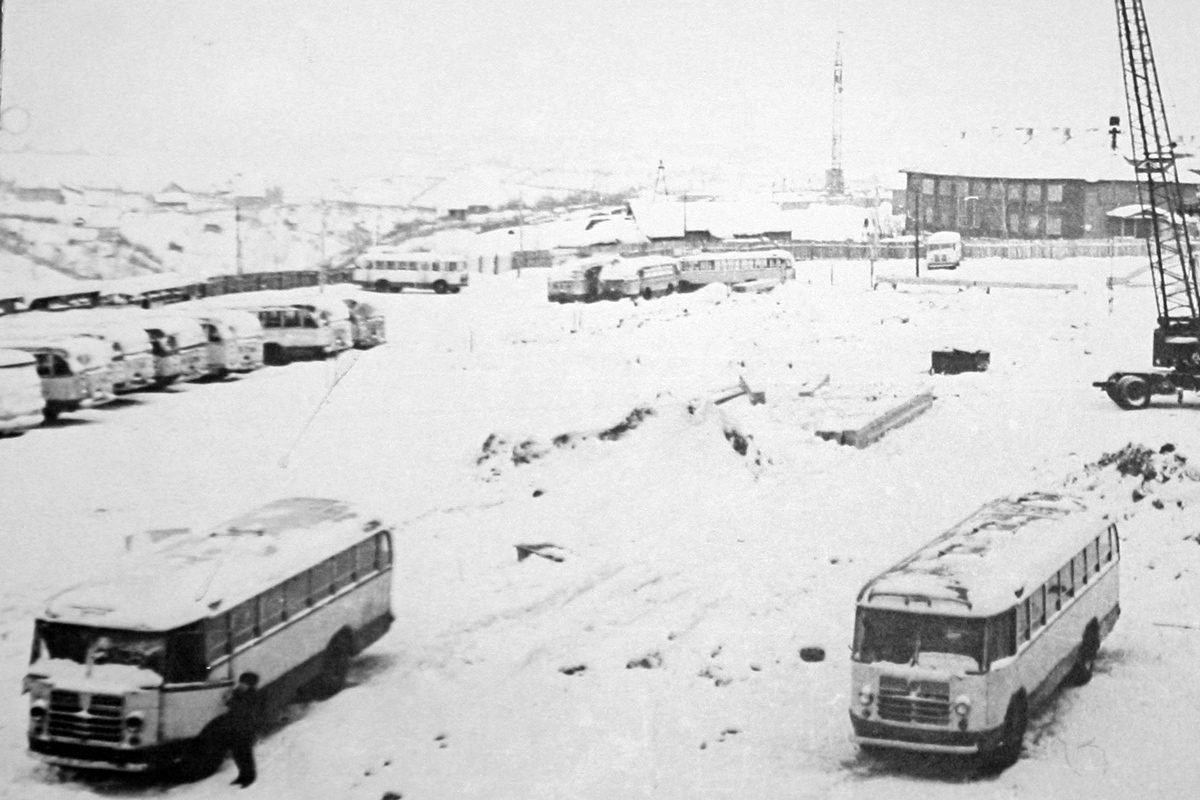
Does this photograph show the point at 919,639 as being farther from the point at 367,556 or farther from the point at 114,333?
the point at 114,333

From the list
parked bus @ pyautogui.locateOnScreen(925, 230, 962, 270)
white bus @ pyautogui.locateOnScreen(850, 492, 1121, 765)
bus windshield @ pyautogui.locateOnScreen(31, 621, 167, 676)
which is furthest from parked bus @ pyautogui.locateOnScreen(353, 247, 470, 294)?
parked bus @ pyautogui.locateOnScreen(925, 230, 962, 270)

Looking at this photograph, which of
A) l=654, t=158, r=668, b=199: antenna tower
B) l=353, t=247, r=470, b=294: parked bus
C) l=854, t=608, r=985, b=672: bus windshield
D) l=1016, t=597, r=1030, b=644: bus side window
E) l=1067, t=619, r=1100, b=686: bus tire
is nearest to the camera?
l=854, t=608, r=985, b=672: bus windshield

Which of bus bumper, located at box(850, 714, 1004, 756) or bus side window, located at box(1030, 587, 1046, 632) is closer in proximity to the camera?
bus bumper, located at box(850, 714, 1004, 756)

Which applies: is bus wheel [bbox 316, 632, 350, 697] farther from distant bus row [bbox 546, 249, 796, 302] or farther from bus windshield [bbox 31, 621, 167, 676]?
distant bus row [bbox 546, 249, 796, 302]

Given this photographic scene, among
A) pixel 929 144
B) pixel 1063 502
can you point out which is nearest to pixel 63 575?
pixel 1063 502

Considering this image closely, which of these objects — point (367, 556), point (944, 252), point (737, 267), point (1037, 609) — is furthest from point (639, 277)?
point (1037, 609)

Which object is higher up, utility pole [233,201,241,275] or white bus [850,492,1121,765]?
utility pole [233,201,241,275]
